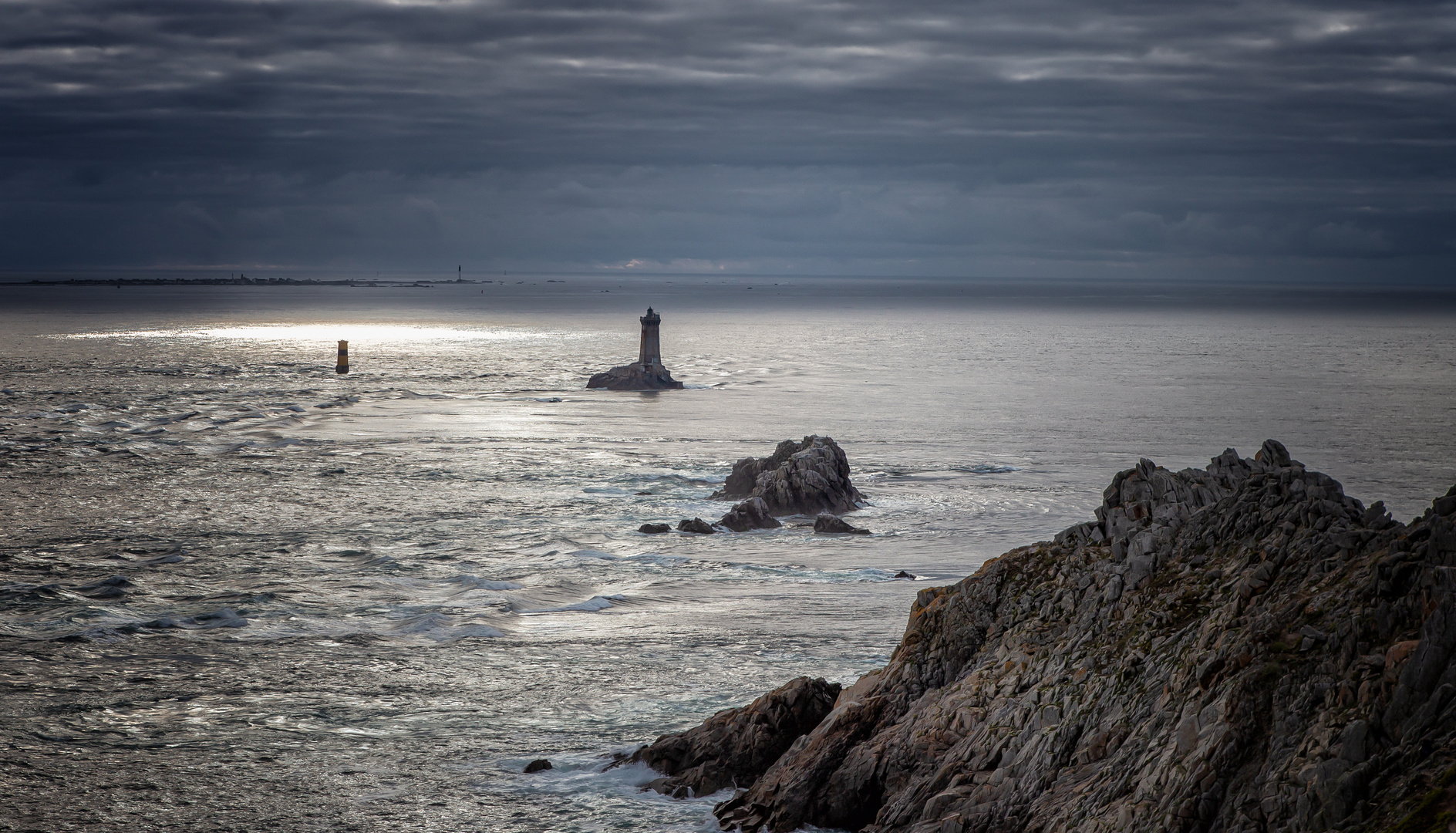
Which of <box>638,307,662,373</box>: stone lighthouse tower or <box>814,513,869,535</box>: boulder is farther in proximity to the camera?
<box>638,307,662,373</box>: stone lighthouse tower

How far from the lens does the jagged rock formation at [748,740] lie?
11727 mm

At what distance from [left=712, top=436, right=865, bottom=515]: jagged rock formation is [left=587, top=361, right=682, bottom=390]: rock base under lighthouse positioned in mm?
32834

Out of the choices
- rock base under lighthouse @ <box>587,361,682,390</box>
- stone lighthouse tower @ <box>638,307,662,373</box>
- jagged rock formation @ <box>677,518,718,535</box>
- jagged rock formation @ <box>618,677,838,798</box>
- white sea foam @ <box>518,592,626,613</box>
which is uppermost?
stone lighthouse tower @ <box>638,307,662,373</box>

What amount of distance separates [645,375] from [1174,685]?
58.1 metres

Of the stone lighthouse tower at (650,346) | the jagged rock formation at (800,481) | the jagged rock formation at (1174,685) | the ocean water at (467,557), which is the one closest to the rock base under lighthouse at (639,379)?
the stone lighthouse tower at (650,346)

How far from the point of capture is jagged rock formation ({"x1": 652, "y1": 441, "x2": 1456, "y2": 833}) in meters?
6.68

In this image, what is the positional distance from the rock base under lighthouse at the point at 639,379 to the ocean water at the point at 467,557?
6.44 ft

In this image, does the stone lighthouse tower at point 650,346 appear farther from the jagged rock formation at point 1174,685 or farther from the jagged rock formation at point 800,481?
the jagged rock formation at point 1174,685

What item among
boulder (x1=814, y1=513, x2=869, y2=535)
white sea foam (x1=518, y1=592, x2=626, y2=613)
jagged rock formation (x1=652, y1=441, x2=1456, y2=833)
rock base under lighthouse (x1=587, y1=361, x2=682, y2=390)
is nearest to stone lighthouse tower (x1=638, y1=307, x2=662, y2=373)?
rock base under lighthouse (x1=587, y1=361, x2=682, y2=390)

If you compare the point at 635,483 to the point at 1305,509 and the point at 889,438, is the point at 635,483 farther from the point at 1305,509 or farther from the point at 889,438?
the point at 1305,509

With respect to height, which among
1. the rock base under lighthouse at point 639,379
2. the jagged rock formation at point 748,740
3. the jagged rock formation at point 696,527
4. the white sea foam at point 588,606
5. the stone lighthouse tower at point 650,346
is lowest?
the white sea foam at point 588,606

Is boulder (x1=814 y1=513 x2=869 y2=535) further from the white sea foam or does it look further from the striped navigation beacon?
the striped navigation beacon

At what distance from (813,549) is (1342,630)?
1902 cm

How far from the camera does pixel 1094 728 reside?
28.2 ft
